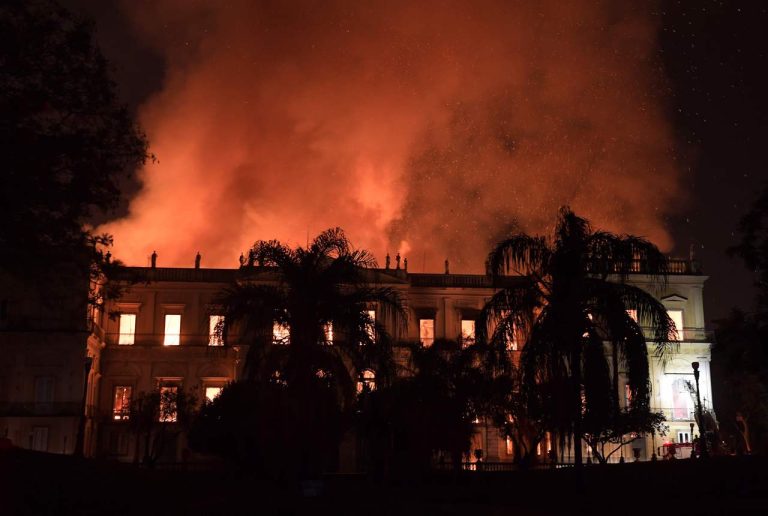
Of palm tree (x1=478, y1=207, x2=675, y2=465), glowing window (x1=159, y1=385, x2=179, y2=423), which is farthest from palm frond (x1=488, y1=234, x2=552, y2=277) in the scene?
glowing window (x1=159, y1=385, x2=179, y2=423)

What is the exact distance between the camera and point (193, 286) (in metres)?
54.2

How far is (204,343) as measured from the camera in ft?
174

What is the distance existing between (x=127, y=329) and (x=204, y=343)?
4.76 metres

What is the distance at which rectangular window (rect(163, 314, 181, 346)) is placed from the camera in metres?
53.5

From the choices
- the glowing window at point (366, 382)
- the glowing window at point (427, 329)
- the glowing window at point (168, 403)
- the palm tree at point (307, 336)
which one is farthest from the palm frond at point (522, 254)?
the glowing window at point (427, 329)

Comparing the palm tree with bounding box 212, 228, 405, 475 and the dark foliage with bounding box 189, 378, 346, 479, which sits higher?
the palm tree with bounding box 212, 228, 405, 475

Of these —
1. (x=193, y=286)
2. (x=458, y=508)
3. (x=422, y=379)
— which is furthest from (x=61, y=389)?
(x=458, y=508)

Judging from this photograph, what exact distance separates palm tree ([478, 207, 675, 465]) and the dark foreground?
4.80 feet

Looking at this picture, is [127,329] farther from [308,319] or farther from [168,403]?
[308,319]

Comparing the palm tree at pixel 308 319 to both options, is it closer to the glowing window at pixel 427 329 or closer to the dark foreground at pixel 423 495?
the dark foreground at pixel 423 495

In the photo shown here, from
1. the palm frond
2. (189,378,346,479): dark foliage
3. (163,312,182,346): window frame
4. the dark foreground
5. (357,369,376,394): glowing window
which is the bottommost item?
the dark foreground

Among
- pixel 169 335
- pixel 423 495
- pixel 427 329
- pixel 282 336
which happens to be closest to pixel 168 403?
pixel 169 335

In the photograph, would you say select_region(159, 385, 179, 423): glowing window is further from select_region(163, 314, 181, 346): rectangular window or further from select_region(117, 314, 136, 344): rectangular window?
select_region(117, 314, 136, 344): rectangular window

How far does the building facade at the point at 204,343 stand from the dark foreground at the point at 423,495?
27.4m
